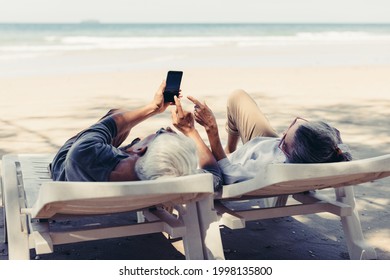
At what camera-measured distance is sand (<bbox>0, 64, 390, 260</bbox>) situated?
12.4ft

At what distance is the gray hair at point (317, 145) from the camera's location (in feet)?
10.3

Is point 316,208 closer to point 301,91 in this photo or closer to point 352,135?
point 352,135

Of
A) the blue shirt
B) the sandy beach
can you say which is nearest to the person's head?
the sandy beach

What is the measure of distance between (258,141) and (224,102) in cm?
586

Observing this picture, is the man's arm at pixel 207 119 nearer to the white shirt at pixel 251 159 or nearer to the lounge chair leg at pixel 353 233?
the white shirt at pixel 251 159

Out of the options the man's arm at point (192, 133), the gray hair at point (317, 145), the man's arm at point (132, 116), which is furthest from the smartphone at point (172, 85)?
the gray hair at point (317, 145)

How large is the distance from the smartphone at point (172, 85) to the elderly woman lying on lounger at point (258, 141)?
166 millimetres

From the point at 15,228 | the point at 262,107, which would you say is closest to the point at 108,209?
the point at 15,228

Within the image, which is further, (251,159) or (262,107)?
(262,107)

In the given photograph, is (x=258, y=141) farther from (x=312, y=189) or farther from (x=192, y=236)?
(x=192, y=236)

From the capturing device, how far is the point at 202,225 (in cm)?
312

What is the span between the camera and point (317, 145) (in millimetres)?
3135
